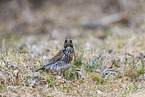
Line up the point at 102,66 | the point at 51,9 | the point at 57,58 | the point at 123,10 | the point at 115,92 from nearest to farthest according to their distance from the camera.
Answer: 1. the point at 115,92
2. the point at 57,58
3. the point at 102,66
4. the point at 123,10
5. the point at 51,9

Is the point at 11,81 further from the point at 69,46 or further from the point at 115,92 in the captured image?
the point at 115,92

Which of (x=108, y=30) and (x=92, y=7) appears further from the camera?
(x=92, y=7)

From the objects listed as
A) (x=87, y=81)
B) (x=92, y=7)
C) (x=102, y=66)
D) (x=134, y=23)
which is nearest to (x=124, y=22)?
(x=134, y=23)

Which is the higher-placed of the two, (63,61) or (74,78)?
(63,61)

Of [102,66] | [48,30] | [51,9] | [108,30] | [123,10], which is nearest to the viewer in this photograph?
[102,66]

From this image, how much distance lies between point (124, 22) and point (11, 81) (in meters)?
6.90

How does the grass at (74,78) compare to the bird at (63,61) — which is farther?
the bird at (63,61)

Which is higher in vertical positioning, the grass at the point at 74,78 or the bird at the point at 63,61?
the bird at the point at 63,61

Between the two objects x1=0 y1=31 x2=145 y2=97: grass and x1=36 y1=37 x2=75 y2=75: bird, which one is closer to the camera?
x1=0 y1=31 x2=145 y2=97: grass

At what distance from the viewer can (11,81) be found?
11.7 feet

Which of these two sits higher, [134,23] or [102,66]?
[134,23]

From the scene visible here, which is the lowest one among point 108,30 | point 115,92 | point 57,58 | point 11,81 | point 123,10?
point 115,92

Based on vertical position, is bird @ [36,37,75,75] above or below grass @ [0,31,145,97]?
above

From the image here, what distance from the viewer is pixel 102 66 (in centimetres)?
417
